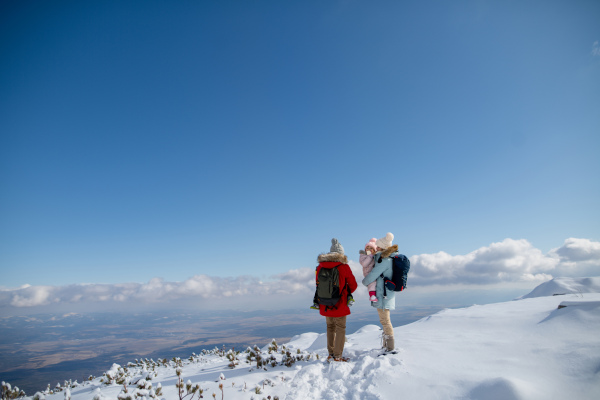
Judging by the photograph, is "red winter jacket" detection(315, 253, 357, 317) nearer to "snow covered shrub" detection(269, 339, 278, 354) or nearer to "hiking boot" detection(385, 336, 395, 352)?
"hiking boot" detection(385, 336, 395, 352)

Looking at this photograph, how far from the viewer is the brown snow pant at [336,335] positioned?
20.6 feet

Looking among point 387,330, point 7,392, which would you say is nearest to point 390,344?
point 387,330

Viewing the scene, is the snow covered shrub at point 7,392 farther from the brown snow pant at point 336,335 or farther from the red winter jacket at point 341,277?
the brown snow pant at point 336,335

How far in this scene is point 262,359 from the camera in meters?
6.70

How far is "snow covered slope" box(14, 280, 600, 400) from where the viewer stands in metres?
3.58

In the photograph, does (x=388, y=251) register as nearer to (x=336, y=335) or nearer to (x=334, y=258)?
(x=334, y=258)

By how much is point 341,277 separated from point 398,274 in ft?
4.69

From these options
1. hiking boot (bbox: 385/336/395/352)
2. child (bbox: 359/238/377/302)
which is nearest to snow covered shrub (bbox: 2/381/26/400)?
child (bbox: 359/238/377/302)

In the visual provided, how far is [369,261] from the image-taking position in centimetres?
636

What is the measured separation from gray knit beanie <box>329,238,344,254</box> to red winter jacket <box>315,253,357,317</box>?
187 mm

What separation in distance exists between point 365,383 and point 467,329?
445cm

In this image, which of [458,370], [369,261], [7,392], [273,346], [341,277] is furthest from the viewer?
[273,346]

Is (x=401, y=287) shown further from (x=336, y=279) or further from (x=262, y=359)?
(x=262, y=359)

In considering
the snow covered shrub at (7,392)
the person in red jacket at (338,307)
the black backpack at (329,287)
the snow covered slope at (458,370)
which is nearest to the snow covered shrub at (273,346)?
the snow covered slope at (458,370)
